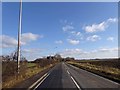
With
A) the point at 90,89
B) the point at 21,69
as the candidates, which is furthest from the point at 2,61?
the point at 90,89

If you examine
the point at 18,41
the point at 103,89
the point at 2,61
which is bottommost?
the point at 103,89

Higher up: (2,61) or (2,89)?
(2,61)

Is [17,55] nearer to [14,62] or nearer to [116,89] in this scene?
[14,62]

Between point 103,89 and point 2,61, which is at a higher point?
point 2,61

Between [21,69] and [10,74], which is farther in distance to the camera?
[21,69]

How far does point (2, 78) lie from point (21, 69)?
6.08m

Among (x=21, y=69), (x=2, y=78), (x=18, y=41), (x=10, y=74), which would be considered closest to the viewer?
(x=2, y=78)

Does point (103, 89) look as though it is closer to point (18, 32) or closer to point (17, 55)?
point (17, 55)

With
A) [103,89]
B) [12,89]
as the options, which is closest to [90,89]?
Result: [103,89]

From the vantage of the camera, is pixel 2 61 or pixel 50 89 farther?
pixel 2 61

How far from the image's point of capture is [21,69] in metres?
26.1

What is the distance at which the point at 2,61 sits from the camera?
67.8 ft

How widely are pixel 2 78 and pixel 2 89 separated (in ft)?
20.6

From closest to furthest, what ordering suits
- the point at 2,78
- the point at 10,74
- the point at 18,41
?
the point at 2,78 → the point at 10,74 → the point at 18,41
